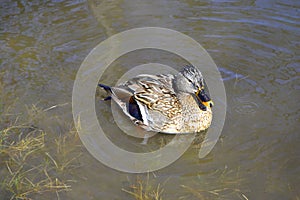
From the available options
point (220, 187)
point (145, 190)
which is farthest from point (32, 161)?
point (220, 187)

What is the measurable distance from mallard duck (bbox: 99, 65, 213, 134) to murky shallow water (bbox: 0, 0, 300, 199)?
433mm

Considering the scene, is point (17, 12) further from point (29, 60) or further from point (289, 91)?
point (289, 91)

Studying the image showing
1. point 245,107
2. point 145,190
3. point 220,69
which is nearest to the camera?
point 145,190

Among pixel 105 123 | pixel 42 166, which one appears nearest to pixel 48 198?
pixel 42 166

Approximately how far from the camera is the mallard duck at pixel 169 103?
5.30m

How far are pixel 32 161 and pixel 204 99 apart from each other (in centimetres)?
219

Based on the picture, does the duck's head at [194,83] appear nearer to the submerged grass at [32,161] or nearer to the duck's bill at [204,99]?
the duck's bill at [204,99]

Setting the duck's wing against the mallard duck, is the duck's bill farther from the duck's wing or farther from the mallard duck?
the duck's wing

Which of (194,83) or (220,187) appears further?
(194,83)

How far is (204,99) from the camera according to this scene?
521cm

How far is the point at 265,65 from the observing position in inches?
250

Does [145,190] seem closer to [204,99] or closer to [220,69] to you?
[204,99]

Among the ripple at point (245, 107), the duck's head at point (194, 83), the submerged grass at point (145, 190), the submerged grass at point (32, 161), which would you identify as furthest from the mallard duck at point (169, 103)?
the submerged grass at point (145, 190)

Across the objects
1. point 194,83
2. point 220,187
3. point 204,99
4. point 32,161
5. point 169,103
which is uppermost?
point 194,83
